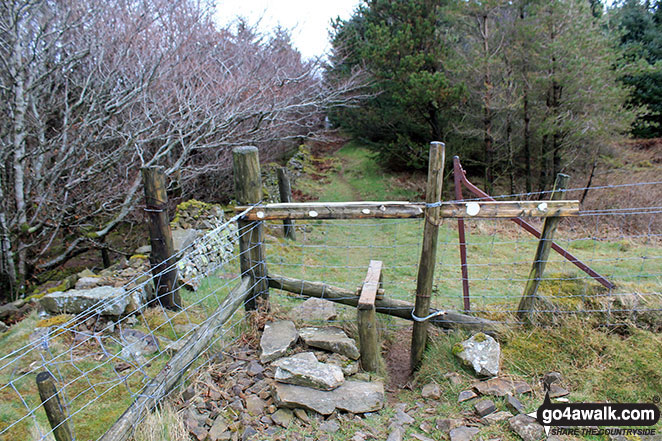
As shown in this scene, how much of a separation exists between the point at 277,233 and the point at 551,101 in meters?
9.28

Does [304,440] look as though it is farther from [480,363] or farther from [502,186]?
[502,186]

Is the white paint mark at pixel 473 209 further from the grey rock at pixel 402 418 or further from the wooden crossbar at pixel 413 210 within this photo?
the grey rock at pixel 402 418

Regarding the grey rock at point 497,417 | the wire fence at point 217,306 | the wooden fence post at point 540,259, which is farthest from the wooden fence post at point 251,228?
the wooden fence post at point 540,259

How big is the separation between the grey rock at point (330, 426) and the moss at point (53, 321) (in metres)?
3.14

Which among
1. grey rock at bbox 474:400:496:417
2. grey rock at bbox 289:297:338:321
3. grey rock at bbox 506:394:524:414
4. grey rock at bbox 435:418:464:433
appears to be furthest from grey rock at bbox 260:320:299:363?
grey rock at bbox 506:394:524:414

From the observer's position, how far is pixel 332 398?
3156mm

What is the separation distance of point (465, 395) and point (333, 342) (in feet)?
3.89

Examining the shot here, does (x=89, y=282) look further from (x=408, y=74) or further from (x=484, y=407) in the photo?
(x=408, y=74)

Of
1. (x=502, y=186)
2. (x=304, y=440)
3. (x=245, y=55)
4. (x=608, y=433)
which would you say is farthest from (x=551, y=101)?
(x=304, y=440)

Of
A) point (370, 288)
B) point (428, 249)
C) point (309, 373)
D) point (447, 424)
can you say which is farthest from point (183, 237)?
point (447, 424)

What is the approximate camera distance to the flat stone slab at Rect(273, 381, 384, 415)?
10.1ft

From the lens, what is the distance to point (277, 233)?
9.63 metres

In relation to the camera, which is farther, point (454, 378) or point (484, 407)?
point (454, 378)

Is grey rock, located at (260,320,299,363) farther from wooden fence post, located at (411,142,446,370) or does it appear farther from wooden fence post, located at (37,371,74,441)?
wooden fence post, located at (37,371,74,441)
